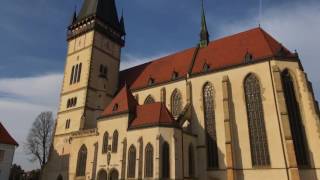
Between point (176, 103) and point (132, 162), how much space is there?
8.73 metres

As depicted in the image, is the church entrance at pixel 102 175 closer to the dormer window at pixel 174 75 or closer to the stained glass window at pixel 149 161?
the stained glass window at pixel 149 161

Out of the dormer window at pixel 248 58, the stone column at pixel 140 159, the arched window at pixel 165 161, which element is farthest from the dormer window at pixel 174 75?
the arched window at pixel 165 161

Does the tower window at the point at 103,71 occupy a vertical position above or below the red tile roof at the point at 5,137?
above

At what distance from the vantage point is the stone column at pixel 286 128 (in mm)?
20156

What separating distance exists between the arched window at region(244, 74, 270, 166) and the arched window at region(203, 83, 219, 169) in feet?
11.1

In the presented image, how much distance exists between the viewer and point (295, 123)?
2266 centimetres

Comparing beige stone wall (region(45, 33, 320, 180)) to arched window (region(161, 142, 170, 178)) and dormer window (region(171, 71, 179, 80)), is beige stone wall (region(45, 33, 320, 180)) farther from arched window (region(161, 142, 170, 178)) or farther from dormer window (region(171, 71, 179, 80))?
dormer window (region(171, 71, 179, 80))

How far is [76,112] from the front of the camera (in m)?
31.5

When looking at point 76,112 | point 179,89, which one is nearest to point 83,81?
point 76,112

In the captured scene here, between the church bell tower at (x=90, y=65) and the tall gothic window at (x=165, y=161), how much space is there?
11.9 meters

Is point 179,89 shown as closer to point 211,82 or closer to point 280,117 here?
point 211,82

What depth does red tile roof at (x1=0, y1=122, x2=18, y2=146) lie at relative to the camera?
27.2 metres

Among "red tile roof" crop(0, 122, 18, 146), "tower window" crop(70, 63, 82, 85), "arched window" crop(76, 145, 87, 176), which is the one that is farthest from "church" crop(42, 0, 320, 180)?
"red tile roof" crop(0, 122, 18, 146)

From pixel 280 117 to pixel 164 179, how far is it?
36.3 feet
